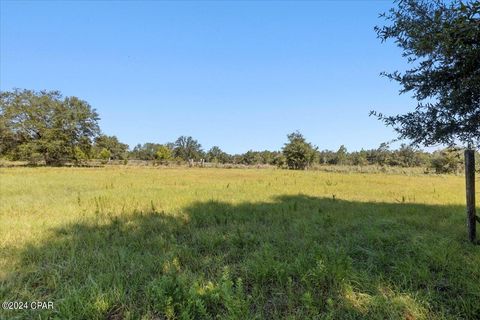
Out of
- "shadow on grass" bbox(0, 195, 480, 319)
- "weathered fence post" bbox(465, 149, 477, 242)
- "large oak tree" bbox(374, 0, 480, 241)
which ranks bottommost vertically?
"shadow on grass" bbox(0, 195, 480, 319)

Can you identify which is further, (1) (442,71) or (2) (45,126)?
(2) (45,126)

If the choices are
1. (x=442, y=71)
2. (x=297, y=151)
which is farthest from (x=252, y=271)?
(x=297, y=151)

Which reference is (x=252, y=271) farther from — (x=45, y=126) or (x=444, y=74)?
(x=45, y=126)

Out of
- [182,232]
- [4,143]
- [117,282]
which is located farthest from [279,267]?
[4,143]

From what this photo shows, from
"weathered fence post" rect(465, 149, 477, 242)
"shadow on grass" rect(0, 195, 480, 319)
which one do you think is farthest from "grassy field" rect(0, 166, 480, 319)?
"weathered fence post" rect(465, 149, 477, 242)

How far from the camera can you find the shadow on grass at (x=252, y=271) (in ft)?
9.56

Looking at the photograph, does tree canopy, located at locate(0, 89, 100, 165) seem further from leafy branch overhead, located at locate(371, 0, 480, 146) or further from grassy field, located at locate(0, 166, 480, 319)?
leafy branch overhead, located at locate(371, 0, 480, 146)

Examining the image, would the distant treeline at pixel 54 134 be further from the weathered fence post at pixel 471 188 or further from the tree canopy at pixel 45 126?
the weathered fence post at pixel 471 188

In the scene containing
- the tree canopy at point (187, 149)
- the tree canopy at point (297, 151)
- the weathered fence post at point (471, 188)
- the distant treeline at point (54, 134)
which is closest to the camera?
the weathered fence post at point (471, 188)

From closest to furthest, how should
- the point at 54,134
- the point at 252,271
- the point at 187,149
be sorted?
1. the point at 252,271
2. the point at 54,134
3. the point at 187,149

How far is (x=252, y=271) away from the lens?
12.3 ft

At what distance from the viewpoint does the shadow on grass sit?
2914 millimetres

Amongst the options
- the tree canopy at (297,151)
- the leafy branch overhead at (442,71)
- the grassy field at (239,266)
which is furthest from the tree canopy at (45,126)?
the leafy branch overhead at (442,71)

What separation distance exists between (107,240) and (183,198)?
440 centimetres
